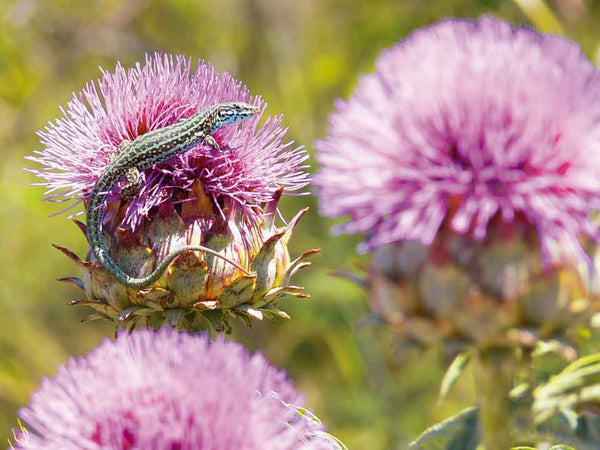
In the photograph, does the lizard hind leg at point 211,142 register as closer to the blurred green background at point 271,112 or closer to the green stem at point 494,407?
the green stem at point 494,407

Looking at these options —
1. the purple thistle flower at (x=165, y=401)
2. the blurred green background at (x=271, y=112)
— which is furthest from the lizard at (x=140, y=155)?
the blurred green background at (x=271, y=112)

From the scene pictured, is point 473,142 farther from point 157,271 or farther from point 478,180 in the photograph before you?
point 157,271

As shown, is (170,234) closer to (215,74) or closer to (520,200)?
(215,74)

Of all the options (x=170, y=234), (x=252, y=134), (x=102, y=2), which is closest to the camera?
(x=170, y=234)

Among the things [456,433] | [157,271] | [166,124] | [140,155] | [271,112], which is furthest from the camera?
[271,112]

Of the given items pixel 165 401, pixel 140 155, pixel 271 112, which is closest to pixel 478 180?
pixel 165 401

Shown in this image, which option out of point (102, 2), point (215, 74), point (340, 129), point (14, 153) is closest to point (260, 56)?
point (102, 2)
